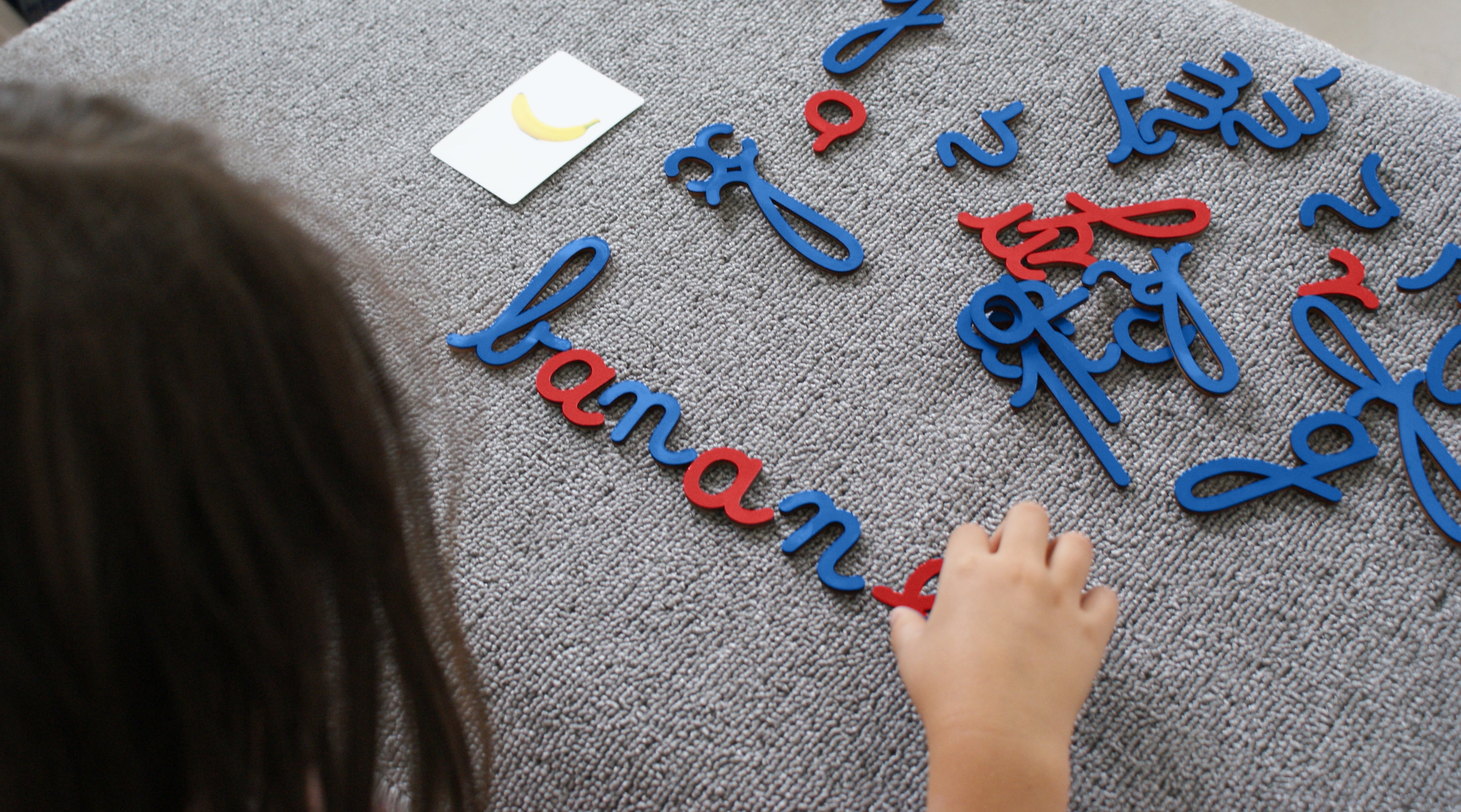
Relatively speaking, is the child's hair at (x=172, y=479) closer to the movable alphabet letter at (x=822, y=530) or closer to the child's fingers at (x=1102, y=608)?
the movable alphabet letter at (x=822, y=530)

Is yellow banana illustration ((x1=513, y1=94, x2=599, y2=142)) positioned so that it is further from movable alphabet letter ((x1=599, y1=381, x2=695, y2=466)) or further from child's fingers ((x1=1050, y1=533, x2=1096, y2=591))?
child's fingers ((x1=1050, y1=533, x2=1096, y2=591))

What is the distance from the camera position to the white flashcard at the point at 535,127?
741 millimetres

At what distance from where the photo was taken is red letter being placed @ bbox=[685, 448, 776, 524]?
0.60 metres

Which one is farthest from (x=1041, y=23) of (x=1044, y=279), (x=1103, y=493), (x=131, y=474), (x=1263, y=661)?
(x=131, y=474)

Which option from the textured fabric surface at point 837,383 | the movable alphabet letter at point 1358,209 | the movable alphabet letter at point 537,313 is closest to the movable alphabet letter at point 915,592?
the textured fabric surface at point 837,383

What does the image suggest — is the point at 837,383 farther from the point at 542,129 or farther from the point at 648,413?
the point at 542,129

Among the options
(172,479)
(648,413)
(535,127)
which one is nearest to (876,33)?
(535,127)

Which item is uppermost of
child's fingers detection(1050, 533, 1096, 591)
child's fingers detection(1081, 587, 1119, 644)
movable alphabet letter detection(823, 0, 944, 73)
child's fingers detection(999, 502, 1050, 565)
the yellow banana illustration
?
the yellow banana illustration

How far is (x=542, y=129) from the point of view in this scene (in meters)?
0.76

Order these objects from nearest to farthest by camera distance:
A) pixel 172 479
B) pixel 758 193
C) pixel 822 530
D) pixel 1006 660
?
pixel 172 479
pixel 1006 660
pixel 822 530
pixel 758 193

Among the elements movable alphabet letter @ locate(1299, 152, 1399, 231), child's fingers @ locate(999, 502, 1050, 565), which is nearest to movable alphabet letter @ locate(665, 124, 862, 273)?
child's fingers @ locate(999, 502, 1050, 565)

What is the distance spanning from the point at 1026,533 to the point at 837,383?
177 millimetres

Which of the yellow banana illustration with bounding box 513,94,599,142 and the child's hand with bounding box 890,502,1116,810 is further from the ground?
the yellow banana illustration with bounding box 513,94,599,142

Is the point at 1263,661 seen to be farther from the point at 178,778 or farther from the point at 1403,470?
the point at 178,778
